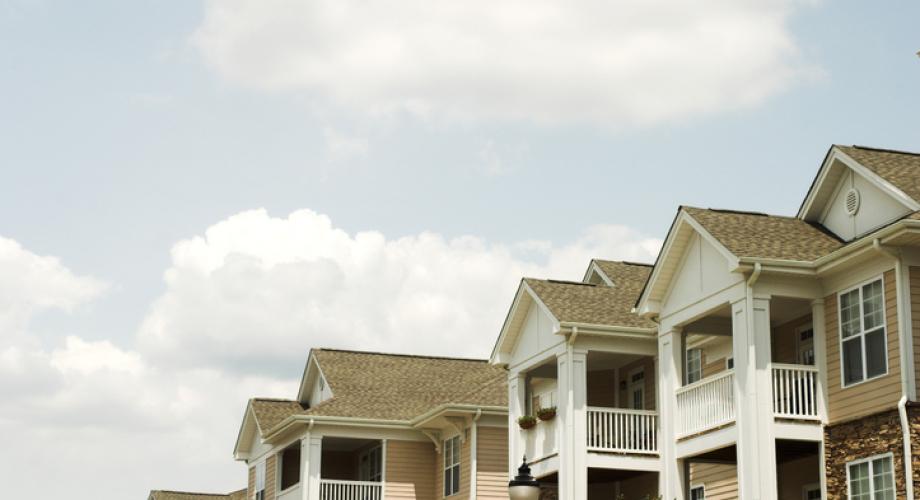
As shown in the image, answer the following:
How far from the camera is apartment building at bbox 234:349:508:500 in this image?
39.7 m

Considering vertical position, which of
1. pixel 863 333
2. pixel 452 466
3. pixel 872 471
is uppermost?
pixel 863 333

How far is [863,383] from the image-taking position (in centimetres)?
2456

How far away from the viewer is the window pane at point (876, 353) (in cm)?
2400

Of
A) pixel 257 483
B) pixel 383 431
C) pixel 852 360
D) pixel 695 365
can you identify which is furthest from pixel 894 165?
pixel 257 483

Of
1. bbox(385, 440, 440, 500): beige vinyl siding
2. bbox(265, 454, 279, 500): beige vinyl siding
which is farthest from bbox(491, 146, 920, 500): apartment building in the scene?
bbox(265, 454, 279, 500): beige vinyl siding

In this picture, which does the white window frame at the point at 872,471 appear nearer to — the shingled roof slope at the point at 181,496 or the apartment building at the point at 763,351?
the apartment building at the point at 763,351

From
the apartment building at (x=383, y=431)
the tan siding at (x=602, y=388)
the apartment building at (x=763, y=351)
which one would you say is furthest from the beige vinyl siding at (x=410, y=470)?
the apartment building at (x=763, y=351)

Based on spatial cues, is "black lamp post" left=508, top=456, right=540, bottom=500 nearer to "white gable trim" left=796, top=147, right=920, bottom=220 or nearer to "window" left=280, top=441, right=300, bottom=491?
"white gable trim" left=796, top=147, right=920, bottom=220

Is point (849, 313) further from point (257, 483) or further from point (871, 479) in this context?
point (257, 483)

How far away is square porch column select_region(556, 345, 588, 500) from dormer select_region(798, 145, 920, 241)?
6583 millimetres

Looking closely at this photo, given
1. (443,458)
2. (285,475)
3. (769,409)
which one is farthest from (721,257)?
(285,475)

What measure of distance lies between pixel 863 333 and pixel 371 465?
25.3 meters

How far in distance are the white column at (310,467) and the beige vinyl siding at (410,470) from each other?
220cm

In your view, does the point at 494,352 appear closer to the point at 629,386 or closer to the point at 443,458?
the point at 629,386
